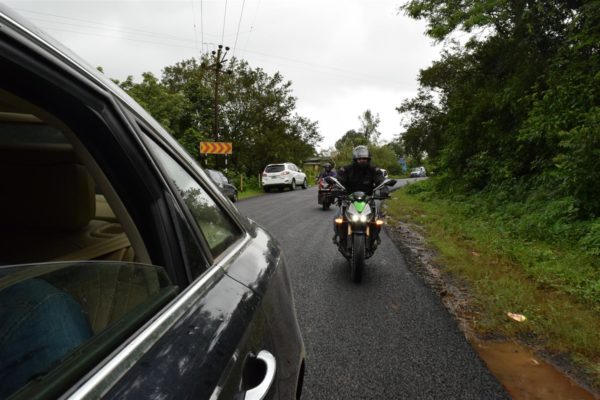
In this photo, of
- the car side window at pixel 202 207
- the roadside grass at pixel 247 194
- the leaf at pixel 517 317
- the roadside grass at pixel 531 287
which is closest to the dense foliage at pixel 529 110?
the roadside grass at pixel 531 287

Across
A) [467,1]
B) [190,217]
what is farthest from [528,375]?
[467,1]

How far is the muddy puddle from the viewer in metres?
2.46

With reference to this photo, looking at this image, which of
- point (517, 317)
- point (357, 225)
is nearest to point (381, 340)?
point (517, 317)

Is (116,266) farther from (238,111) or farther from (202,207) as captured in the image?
(238,111)

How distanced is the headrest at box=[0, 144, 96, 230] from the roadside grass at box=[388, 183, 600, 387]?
3178 mm

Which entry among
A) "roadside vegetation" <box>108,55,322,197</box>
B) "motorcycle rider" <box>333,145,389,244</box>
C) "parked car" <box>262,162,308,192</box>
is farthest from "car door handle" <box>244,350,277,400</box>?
"roadside vegetation" <box>108,55,322,197</box>

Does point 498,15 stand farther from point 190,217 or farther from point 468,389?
point 190,217

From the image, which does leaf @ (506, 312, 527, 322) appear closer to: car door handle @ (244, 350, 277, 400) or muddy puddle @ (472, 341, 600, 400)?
muddy puddle @ (472, 341, 600, 400)

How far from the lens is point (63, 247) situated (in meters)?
1.62

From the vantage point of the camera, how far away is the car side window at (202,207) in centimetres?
130

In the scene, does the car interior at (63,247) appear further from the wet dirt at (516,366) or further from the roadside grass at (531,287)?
the roadside grass at (531,287)

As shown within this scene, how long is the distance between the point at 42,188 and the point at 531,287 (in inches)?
185

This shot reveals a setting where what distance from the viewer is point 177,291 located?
3.44 feet

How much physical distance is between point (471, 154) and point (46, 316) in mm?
15288
